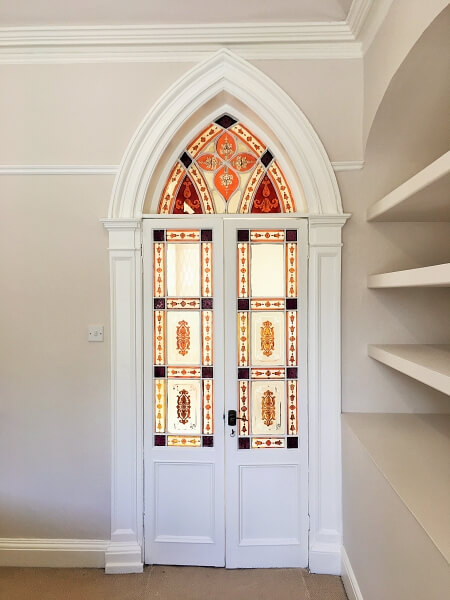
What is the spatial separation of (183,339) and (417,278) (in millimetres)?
1380

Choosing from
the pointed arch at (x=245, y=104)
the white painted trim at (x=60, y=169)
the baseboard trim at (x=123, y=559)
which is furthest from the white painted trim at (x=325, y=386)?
the white painted trim at (x=60, y=169)

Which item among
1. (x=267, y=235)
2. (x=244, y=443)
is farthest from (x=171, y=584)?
(x=267, y=235)

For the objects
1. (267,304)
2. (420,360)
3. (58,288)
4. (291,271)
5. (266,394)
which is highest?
(291,271)

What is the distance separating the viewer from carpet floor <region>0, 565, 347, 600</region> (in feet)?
7.52

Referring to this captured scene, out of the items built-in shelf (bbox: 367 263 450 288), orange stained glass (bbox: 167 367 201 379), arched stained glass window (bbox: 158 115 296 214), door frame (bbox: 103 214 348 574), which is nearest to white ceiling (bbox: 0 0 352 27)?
arched stained glass window (bbox: 158 115 296 214)

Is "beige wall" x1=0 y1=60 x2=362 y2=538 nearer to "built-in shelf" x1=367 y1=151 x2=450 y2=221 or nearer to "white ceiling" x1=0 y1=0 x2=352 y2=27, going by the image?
"white ceiling" x1=0 y1=0 x2=352 y2=27

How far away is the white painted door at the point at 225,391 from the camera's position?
8.34 ft

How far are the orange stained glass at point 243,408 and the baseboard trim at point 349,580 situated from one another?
34.6 inches

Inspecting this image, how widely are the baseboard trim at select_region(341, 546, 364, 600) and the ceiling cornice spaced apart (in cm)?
292

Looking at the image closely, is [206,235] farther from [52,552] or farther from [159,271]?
[52,552]

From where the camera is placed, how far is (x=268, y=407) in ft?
8.46

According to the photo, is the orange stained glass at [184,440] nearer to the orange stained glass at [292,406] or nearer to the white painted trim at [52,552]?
the orange stained glass at [292,406]

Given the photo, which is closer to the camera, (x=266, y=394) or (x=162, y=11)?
(x=162, y=11)

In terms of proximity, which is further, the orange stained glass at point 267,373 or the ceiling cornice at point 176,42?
the orange stained glass at point 267,373
